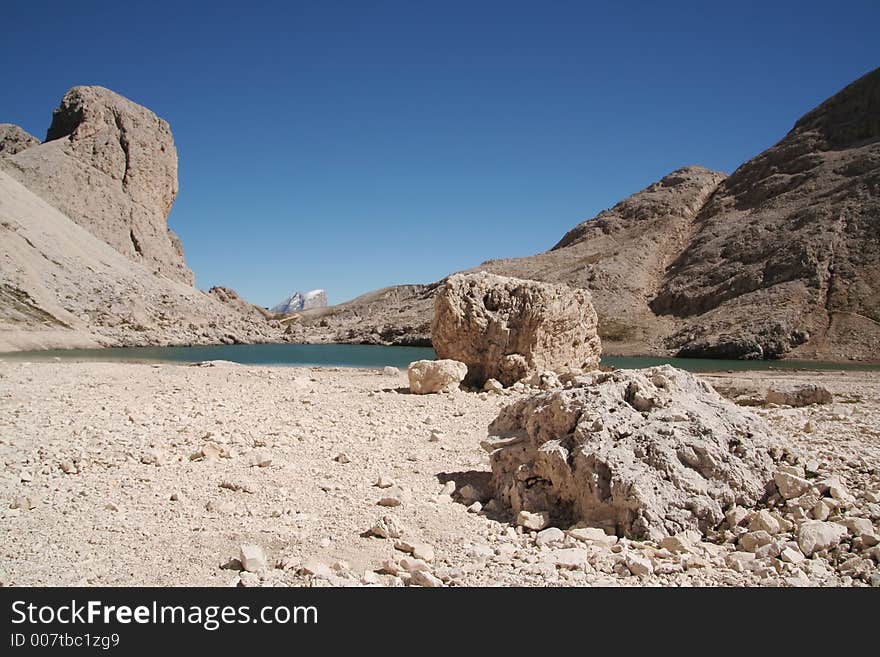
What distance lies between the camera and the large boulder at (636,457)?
655 centimetres

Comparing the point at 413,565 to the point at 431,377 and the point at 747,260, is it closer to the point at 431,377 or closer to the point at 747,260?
the point at 431,377

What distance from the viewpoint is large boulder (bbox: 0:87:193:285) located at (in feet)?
274

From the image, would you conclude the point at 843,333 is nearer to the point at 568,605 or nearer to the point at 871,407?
the point at 871,407

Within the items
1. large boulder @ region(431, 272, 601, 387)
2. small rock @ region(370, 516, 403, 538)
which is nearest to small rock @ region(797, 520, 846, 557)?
small rock @ region(370, 516, 403, 538)

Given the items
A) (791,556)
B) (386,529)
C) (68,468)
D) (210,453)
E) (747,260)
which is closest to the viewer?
(791,556)

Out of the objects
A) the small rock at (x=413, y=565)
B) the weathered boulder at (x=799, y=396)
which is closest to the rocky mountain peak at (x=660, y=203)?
the weathered boulder at (x=799, y=396)

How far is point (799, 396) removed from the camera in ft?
51.3

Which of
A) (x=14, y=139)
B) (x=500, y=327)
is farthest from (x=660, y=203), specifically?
(x=14, y=139)

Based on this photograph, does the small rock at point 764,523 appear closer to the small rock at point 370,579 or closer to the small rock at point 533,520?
the small rock at point 533,520

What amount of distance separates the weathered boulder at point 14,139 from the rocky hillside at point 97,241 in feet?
0.80

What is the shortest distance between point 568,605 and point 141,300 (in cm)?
6914

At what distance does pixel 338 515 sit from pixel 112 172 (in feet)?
331

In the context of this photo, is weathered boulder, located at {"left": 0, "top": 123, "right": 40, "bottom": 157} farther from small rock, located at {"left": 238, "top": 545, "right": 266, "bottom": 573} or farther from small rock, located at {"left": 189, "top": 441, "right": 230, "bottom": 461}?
small rock, located at {"left": 238, "top": 545, "right": 266, "bottom": 573}

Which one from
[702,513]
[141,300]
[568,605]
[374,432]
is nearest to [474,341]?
[374,432]
